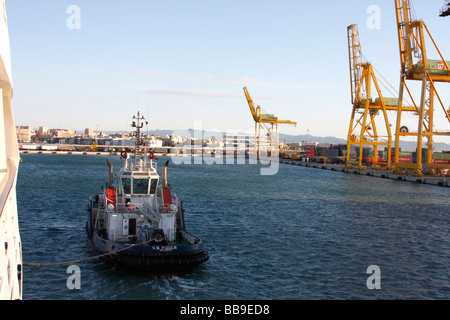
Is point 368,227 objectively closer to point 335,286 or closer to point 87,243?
point 335,286

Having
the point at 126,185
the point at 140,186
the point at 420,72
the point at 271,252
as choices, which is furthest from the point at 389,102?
the point at 126,185

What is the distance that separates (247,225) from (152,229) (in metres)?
11.9

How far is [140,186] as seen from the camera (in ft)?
70.3

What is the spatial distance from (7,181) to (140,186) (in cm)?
1357

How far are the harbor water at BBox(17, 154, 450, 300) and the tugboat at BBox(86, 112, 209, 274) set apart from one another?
673 mm

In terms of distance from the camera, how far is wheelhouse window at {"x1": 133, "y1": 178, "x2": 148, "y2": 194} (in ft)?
70.1

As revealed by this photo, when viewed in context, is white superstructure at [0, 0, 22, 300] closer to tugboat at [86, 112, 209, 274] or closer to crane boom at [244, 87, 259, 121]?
tugboat at [86, 112, 209, 274]

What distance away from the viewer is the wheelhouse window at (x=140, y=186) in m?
21.4

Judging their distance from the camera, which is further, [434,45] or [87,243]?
[434,45]

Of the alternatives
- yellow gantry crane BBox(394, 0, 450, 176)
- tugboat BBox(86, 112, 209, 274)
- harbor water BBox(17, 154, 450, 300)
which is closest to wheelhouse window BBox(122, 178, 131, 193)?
tugboat BBox(86, 112, 209, 274)

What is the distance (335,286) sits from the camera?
682 inches

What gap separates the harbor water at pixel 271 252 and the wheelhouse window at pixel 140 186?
4009 millimetres

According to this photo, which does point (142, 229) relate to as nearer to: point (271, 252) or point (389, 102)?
point (271, 252)
